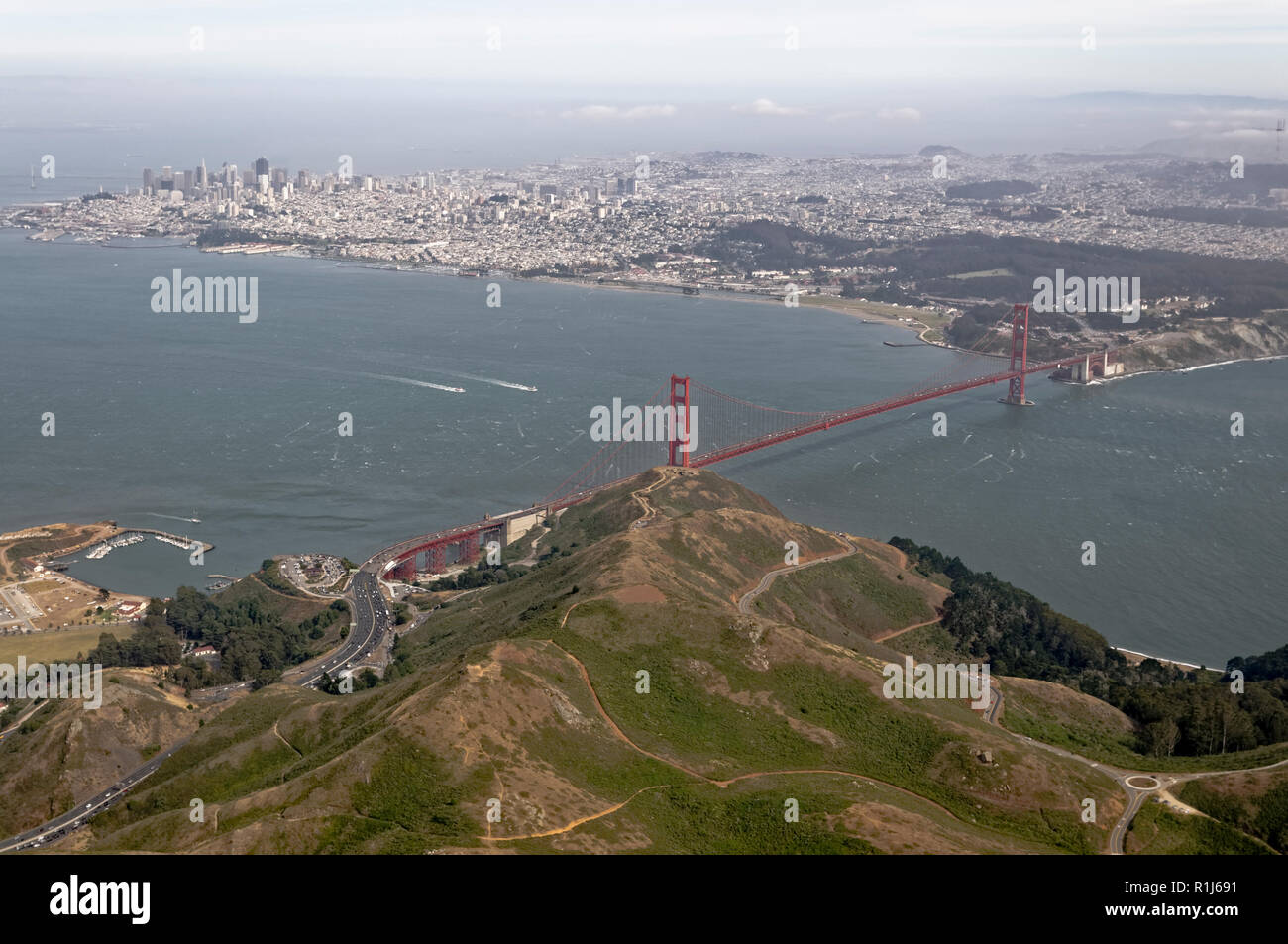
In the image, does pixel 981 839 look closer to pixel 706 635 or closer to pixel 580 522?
pixel 706 635

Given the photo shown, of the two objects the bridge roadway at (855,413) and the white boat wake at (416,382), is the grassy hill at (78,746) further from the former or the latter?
the white boat wake at (416,382)

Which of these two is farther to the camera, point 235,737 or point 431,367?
point 431,367

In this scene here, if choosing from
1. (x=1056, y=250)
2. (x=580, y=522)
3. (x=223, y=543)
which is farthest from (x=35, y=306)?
(x=1056, y=250)

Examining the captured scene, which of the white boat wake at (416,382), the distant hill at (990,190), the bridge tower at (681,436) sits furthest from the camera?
the distant hill at (990,190)

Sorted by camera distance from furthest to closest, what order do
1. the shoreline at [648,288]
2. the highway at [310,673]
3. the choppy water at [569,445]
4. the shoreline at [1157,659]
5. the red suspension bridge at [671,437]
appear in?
the shoreline at [648,288] → the choppy water at [569,445] → the red suspension bridge at [671,437] → the shoreline at [1157,659] → the highway at [310,673]

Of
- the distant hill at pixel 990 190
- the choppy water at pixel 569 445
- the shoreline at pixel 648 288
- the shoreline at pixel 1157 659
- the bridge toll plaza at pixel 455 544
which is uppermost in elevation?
the distant hill at pixel 990 190

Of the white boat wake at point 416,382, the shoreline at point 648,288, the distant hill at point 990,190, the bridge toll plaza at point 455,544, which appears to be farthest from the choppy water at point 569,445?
the distant hill at point 990,190
